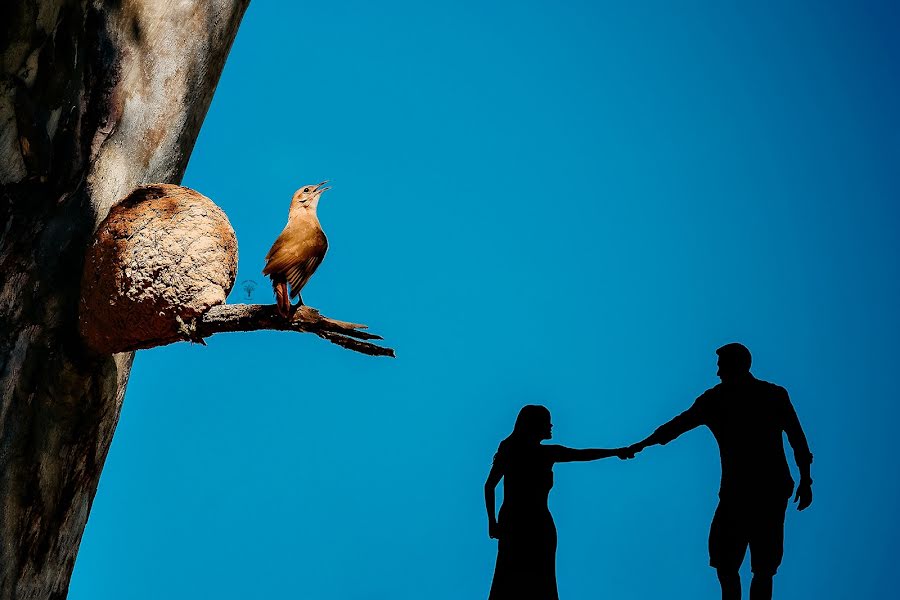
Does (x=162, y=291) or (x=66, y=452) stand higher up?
(x=162, y=291)

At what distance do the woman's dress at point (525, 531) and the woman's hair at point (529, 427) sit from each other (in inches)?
1.4

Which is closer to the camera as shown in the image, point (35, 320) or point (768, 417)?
point (35, 320)

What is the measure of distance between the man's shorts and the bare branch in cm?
177

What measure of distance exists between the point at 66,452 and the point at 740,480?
307 centimetres

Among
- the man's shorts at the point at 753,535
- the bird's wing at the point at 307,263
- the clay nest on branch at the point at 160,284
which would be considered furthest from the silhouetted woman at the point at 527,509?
the bird's wing at the point at 307,263

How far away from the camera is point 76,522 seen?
4711mm

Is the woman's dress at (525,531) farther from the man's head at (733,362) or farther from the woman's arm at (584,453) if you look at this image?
the man's head at (733,362)

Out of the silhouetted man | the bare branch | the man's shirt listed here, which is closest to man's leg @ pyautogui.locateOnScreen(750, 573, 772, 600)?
the silhouetted man

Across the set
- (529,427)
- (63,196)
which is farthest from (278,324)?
(529,427)

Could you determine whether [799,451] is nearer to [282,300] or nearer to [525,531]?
[525,531]

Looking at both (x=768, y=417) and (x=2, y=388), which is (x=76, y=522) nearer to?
(x=2, y=388)

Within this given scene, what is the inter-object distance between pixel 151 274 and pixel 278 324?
2.08 ft

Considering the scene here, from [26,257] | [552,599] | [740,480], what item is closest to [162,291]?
[26,257]

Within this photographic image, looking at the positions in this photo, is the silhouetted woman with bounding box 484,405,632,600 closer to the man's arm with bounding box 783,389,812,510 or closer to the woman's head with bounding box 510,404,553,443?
the woman's head with bounding box 510,404,553,443
